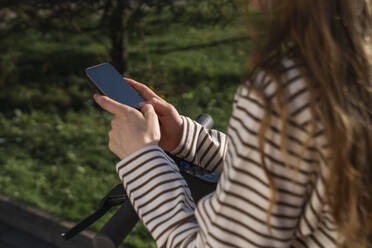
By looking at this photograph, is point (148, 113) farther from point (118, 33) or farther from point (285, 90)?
point (118, 33)

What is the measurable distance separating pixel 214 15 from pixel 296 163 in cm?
418

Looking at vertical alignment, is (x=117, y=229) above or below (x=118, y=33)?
above

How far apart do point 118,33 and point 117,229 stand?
4065 mm

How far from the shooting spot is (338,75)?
952mm

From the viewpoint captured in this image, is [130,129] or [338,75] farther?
[130,129]

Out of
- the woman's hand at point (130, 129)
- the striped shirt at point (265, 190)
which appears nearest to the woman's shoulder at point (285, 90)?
the striped shirt at point (265, 190)

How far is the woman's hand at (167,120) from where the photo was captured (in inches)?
59.6

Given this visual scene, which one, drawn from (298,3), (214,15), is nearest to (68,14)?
(214,15)

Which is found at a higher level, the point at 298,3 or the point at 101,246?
the point at 298,3

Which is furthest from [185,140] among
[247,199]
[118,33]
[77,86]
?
[77,86]

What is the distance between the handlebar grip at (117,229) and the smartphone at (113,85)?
292 millimetres

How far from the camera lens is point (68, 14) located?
4770mm

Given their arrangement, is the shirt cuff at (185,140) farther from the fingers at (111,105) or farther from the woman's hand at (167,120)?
the fingers at (111,105)

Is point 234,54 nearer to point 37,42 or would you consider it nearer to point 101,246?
point 37,42
